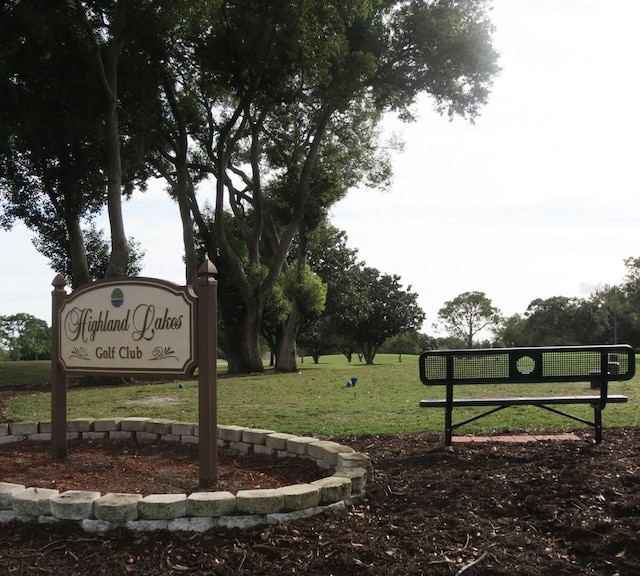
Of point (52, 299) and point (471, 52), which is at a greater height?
point (471, 52)

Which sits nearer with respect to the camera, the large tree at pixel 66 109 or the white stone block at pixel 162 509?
the white stone block at pixel 162 509

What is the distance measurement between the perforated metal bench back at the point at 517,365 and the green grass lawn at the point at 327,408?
128 cm

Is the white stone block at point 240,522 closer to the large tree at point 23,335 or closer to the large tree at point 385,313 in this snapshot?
the large tree at point 385,313

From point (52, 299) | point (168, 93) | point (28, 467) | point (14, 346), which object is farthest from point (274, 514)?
point (14, 346)

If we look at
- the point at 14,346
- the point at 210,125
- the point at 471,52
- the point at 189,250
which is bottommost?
the point at 14,346

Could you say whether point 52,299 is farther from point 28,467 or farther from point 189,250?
point 189,250

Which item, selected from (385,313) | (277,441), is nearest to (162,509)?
(277,441)

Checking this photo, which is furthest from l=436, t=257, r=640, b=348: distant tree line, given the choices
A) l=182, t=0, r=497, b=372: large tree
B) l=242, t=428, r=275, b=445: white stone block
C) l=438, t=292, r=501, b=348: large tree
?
l=242, t=428, r=275, b=445: white stone block

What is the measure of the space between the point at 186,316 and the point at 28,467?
203 cm

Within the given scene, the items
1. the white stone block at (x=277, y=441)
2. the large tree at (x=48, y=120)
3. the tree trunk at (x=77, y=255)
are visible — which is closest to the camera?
the white stone block at (x=277, y=441)

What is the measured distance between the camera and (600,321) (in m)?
58.4

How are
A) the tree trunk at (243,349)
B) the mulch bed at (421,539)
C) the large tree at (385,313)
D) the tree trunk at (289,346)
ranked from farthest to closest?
1. the large tree at (385,313)
2. the tree trunk at (289,346)
3. the tree trunk at (243,349)
4. the mulch bed at (421,539)

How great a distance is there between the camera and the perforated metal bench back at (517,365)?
5.74m

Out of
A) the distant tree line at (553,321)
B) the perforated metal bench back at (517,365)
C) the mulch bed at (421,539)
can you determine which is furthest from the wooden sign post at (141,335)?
the distant tree line at (553,321)
